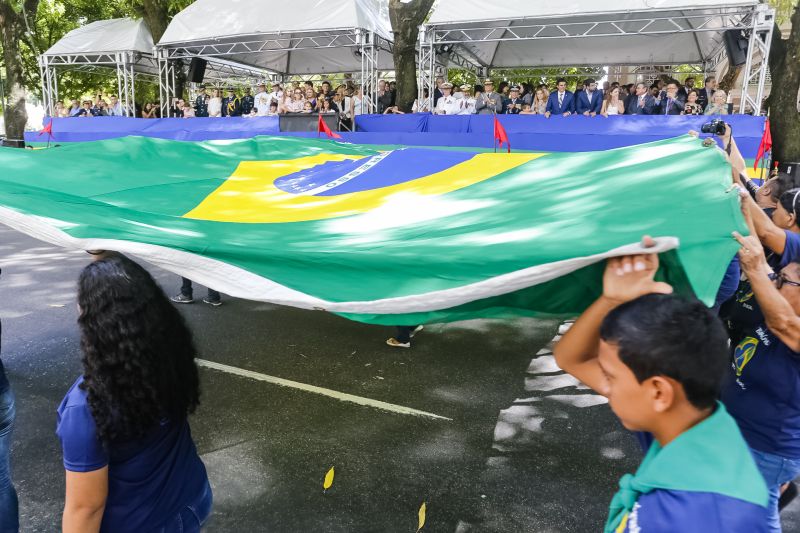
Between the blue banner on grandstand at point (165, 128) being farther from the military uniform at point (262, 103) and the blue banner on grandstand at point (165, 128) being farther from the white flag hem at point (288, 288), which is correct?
the white flag hem at point (288, 288)

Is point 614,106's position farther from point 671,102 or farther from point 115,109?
point 115,109

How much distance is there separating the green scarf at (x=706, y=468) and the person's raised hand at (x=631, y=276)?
1.18 feet

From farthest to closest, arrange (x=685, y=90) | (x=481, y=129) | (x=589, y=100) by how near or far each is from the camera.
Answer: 1. (x=589, y=100)
2. (x=685, y=90)
3. (x=481, y=129)

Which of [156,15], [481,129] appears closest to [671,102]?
[481,129]

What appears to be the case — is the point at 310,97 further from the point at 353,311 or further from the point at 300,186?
the point at 353,311

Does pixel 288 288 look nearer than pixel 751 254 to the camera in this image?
No

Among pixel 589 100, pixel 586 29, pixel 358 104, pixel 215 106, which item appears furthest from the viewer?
pixel 215 106

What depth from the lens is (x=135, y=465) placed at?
1.66 meters

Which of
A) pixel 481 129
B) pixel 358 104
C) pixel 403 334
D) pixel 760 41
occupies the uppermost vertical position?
pixel 760 41

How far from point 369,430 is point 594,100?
9964 mm

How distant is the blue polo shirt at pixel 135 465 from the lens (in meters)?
1.54

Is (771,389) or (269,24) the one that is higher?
(269,24)

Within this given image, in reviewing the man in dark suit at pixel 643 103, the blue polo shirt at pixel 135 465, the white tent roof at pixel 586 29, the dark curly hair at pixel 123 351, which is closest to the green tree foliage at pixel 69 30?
the white tent roof at pixel 586 29

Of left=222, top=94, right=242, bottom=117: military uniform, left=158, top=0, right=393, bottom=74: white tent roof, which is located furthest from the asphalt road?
left=222, top=94, right=242, bottom=117: military uniform
